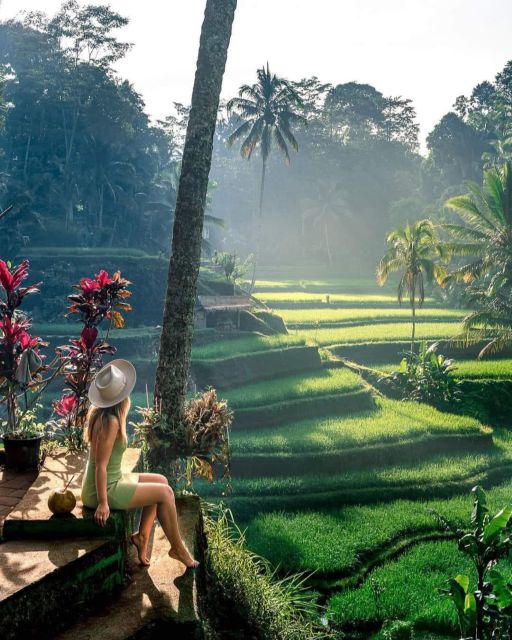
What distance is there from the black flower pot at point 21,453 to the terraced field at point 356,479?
3825 mm

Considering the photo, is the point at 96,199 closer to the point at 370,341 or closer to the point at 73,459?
the point at 370,341

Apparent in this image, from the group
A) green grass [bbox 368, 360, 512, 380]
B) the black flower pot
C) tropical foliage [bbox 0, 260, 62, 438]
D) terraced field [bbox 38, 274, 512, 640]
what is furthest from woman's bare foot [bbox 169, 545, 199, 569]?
green grass [bbox 368, 360, 512, 380]

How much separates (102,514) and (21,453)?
173 centimetres

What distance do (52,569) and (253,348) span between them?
1448 cm

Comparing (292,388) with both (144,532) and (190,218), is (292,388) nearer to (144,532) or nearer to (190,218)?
(190,218)

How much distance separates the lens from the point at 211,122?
238 inches

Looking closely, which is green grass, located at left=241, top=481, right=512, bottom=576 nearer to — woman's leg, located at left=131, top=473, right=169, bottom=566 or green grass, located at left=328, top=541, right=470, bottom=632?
green grass, located at left=328, top=541, right=470, bottom=632

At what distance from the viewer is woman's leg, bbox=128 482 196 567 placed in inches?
140

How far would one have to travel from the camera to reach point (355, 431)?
1258 centimetres

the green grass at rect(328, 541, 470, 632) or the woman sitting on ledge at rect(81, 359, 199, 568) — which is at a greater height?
the woman sitting on ledge at rect(81, 359, 199, 568)

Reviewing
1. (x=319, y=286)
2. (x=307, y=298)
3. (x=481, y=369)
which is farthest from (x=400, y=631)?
(x=319, y=286)

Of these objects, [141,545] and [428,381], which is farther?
[428,381]

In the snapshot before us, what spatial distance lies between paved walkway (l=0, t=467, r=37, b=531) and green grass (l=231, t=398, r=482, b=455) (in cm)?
711

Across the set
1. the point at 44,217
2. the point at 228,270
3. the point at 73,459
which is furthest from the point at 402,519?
the point at 44,217
